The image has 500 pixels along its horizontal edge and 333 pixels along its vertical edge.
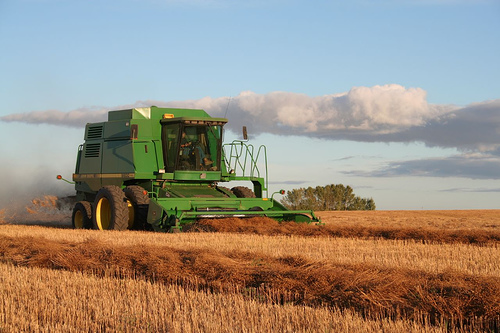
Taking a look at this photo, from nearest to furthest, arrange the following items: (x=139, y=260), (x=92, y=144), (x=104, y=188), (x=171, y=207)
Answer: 1. (x=139, y=260)
2. (x=171, y=207)
3. (x=104, y=188)
4. (x=92, y=144)

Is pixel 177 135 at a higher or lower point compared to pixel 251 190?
higher

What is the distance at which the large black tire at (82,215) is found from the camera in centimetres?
1611

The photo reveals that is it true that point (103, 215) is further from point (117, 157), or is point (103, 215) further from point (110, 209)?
point (117, 157)

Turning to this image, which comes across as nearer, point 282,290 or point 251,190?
point 282,290

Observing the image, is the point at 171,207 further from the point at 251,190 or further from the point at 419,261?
the point at 419,261

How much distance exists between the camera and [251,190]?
17094 mm

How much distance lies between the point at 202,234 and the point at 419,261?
17.2 feet

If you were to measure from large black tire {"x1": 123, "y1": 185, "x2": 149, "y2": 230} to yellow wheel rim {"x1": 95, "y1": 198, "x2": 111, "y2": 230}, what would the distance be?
2.47 feet

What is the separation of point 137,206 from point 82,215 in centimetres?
224

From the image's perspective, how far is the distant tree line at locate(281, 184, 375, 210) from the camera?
3481 cm

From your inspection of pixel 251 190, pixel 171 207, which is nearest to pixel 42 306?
pixel 171 207

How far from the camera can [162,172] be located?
599 inches

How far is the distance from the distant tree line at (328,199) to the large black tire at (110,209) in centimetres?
1856

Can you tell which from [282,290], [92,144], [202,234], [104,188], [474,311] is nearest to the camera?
[474,311]
